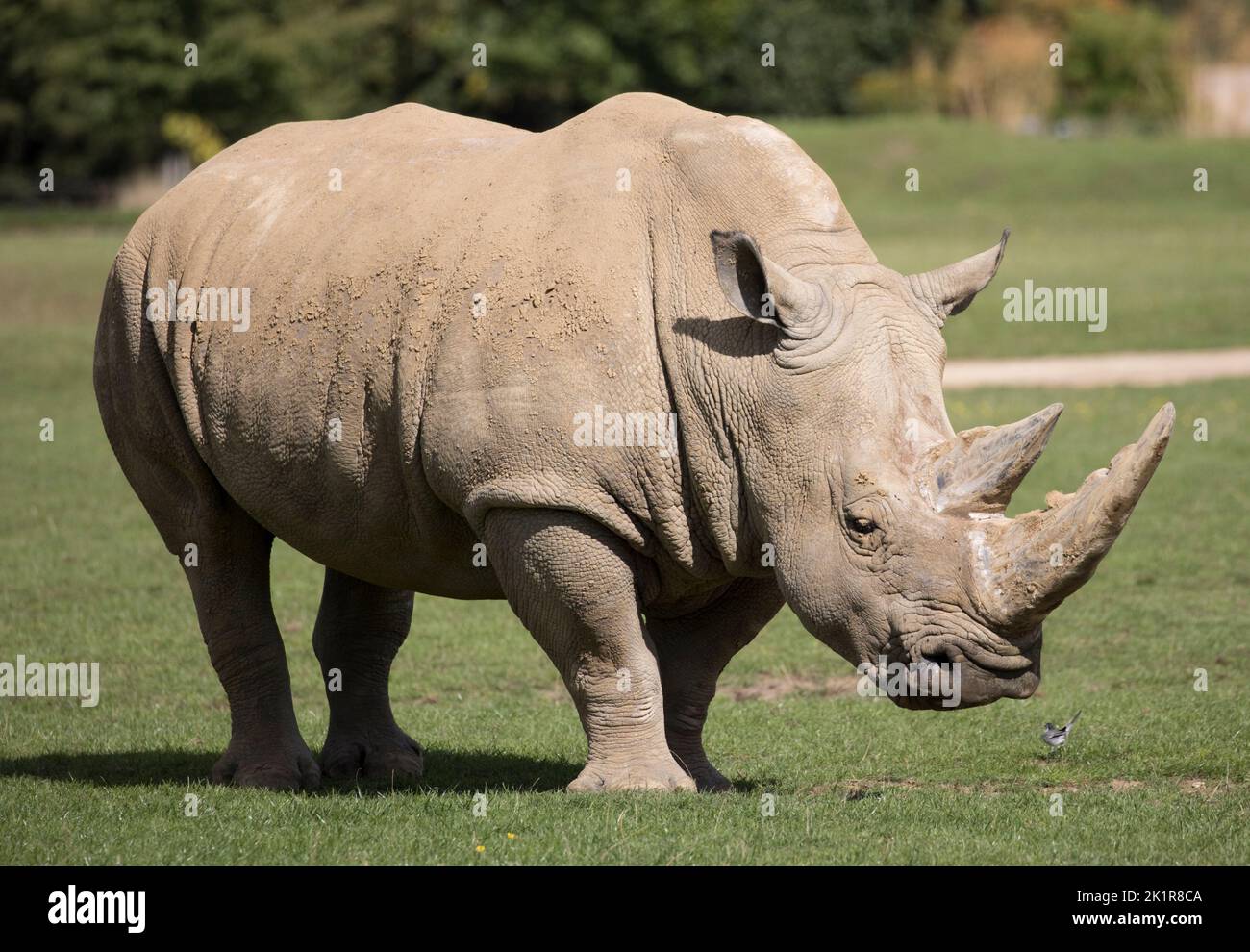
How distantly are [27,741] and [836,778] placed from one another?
13.5 feet

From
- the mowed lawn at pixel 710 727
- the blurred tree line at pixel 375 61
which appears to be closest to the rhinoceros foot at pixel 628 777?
the mowed lawn at pixel 710 727

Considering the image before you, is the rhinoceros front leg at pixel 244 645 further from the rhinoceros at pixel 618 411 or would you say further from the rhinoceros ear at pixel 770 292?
the rhinoceros ear at pixel 770 292

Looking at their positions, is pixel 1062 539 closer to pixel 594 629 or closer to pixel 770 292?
pixel 770 292

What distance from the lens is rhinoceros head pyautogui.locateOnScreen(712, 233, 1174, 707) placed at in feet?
21.2

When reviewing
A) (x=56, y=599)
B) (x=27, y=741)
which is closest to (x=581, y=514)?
(x=27, y=741)

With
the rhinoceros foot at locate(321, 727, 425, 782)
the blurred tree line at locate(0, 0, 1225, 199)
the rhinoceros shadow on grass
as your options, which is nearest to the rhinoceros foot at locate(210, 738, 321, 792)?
the rhinoceros shadow on grass

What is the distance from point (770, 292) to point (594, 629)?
4.73ft

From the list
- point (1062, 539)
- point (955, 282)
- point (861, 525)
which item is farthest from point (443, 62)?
point (1062, 539)

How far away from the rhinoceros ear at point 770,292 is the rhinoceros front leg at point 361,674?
121 inches

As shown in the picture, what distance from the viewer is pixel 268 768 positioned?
855cm

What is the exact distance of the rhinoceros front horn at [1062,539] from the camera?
20.5ft

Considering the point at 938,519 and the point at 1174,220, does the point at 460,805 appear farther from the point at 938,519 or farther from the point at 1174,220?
the point at 1174,220
